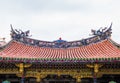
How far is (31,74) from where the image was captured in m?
12.8

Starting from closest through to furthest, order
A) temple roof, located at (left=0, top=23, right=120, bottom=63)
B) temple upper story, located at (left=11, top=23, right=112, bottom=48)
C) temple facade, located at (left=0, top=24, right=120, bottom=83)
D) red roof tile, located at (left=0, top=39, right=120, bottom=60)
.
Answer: temple facade, located at (left=0, top=24, right=120, bottom=83) → red roof tile, located at (left=0, top=39, right=120, bottom=60) → temple roof, located at (left=0, top=23, right=120, bottom=63) → temple upper story, located at (left=11, top=23, right=112, bottom=48)

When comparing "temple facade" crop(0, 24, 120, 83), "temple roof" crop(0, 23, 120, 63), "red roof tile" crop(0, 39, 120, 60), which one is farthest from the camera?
"temple roof" crop(0, 23, 120, 63)

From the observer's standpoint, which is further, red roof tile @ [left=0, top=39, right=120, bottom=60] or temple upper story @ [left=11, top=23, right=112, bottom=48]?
temple upper story @ [left=11, top=23, right=112, bottom=48]

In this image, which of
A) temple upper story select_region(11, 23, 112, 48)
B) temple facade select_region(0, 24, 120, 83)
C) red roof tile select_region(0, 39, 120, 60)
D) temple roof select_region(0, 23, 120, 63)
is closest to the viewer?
temple facade select_region(0, 24, 120, 83)

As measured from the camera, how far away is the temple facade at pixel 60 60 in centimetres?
1173

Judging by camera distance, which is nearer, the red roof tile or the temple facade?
the temple facade

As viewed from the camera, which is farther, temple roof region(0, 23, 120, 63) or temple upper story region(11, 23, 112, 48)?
temple upper story region(11, 23, 112, 48)

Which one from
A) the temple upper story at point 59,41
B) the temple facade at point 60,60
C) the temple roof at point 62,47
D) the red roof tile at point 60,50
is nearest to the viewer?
the temple facade at point 60,60

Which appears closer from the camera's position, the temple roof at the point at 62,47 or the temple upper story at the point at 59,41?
the temple roof at the point at 62,47

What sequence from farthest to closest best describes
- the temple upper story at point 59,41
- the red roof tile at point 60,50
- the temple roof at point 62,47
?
1. the temple upper story at point 59,41
2. the temple roof at point 62,47
3. the red roof tile at point 60,50

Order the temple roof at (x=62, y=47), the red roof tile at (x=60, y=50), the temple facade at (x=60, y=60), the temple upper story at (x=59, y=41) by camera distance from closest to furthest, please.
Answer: the temple facade at (x=60, y=60) → the red roof tile at (x=60, y=50) → the temple roof at (x=62, y=47) → the temple upper story at (x=59, y=41)

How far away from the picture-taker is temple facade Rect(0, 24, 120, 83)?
38.5 ft

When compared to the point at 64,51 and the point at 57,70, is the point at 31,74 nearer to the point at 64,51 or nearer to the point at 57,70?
the point at 57,70

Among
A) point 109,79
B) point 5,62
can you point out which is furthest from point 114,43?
point 5,62
